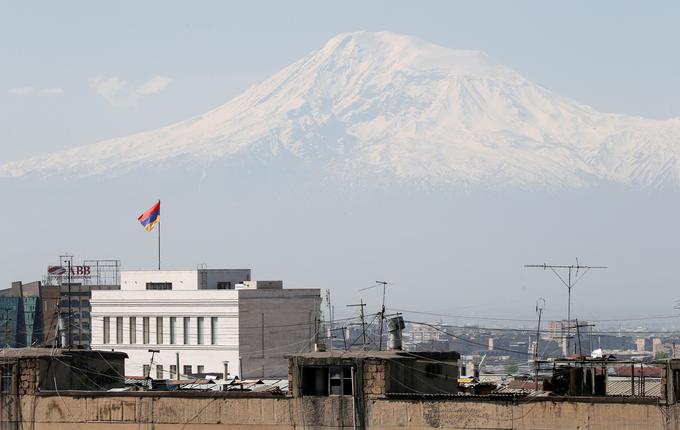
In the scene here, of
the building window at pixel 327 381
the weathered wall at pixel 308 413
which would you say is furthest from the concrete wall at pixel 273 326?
the building window at pixel 327 381

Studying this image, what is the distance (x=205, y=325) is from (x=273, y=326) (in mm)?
5814

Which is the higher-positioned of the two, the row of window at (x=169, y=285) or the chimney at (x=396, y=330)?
the row of window at (x=169, y=285)

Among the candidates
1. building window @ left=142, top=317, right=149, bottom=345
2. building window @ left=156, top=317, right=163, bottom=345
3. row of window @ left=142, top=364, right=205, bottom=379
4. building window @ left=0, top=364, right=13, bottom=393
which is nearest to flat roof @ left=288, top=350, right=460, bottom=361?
building window @ left=0, top=364, right=13, bottom=393

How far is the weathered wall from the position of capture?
6544cm

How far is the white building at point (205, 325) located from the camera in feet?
503

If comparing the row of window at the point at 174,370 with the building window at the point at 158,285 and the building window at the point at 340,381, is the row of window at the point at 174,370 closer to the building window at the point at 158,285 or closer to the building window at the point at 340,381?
the building window at the point at 158,285

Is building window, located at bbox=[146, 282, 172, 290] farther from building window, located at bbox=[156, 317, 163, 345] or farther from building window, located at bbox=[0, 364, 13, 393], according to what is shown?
building window, located at bbox=[0, 364, 13, 393]

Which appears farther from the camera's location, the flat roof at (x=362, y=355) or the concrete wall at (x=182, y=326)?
the concrete wall at (x=182, y=326)

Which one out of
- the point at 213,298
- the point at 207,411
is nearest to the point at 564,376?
the point at 207,411

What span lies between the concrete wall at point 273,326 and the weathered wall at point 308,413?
259 feet

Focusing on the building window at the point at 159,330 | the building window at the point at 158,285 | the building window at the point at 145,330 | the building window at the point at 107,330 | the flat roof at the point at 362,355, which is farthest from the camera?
the building window at the point at 158,285

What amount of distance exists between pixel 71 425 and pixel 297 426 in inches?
380

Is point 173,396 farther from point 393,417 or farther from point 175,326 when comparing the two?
point 175,326

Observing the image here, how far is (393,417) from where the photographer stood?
68938 mm
